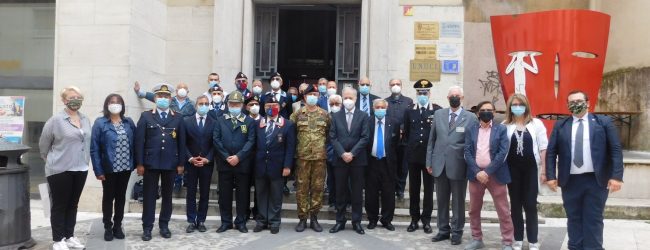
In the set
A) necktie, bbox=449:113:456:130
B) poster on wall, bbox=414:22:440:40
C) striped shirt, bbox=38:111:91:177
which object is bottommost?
striped shirt, bbox=38:111:91:177

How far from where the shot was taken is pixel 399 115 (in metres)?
7.28

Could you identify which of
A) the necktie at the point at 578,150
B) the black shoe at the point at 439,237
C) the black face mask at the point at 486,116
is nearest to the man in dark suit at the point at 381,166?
the black shoe at the point at 439,237

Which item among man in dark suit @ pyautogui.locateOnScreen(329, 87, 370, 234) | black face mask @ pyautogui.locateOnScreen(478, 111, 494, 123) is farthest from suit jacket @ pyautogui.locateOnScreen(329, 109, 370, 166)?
black face mask @ pyautogui.locateOnScreen(478, 111, 494, 123)

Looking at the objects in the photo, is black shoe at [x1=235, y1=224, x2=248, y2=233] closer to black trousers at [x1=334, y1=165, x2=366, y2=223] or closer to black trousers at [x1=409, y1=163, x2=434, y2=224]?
black trousers at [x1=334, y1=165, x2=366, y2=223]

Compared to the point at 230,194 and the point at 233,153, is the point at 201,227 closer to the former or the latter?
the point at 230,194

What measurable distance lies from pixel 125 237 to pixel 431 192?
388cm

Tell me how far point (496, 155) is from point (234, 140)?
3.20 metres

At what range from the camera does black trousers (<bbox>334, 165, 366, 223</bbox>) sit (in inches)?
263

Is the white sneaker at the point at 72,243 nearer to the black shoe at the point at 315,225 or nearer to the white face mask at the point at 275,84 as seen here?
the black shoe at the point at 315,225

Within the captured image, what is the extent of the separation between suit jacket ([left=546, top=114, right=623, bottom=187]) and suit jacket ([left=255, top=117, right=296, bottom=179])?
3082mm

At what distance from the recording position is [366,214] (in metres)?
7.19

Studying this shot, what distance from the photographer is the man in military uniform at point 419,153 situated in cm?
666

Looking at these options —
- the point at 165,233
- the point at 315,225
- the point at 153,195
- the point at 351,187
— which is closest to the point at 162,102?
the point at 153,195

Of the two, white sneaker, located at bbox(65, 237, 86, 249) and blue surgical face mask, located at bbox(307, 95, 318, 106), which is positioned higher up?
blue surgical face mask, located at bbox(307, 95, 318, 106)
